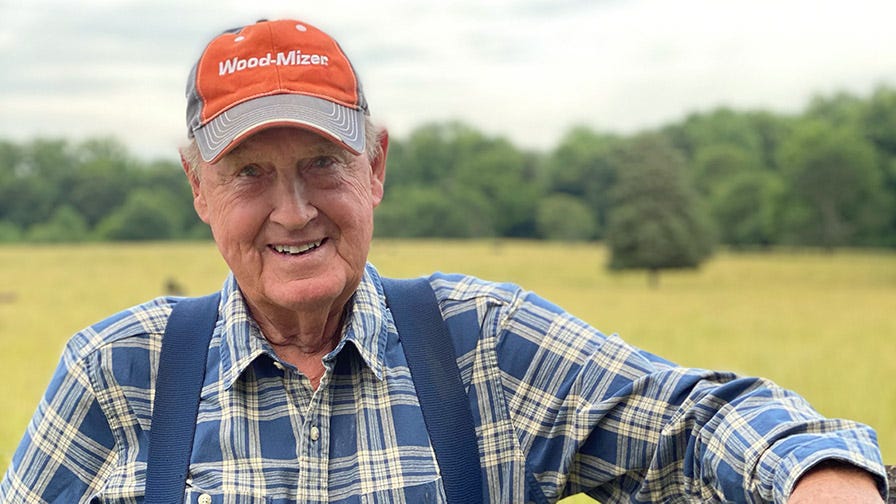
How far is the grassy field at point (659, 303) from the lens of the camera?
18.2 metres

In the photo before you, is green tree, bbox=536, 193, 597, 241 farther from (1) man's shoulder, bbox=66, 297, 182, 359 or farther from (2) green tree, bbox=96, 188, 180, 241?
(1) man's shoulder, bbox=66, 297, 182, 359

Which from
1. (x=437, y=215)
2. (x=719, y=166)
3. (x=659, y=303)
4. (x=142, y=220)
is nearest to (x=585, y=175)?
(x=719, y=166)

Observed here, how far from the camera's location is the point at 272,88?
7.77 feet

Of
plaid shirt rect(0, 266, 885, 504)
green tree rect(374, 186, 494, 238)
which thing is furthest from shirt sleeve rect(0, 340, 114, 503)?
green tree rect(374, 186, 494, 238)

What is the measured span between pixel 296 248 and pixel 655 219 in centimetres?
4029

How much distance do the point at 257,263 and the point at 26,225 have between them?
78.9 m

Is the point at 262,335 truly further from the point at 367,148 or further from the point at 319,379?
the point at 367,148

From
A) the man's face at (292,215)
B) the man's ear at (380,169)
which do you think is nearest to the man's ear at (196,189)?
the man's face at (292,215)

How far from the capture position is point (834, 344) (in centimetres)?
2523

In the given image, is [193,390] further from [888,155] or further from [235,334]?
[888,155]

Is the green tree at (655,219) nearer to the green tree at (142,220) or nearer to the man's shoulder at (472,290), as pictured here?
the man's shoulder at (472,290)

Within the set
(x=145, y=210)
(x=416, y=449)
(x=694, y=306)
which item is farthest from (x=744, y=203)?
(x=416, y=449)

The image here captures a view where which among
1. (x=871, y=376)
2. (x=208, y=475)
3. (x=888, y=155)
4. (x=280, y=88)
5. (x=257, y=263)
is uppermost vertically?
(x=888, y=155)

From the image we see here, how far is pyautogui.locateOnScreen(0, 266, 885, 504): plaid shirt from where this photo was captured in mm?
2361
